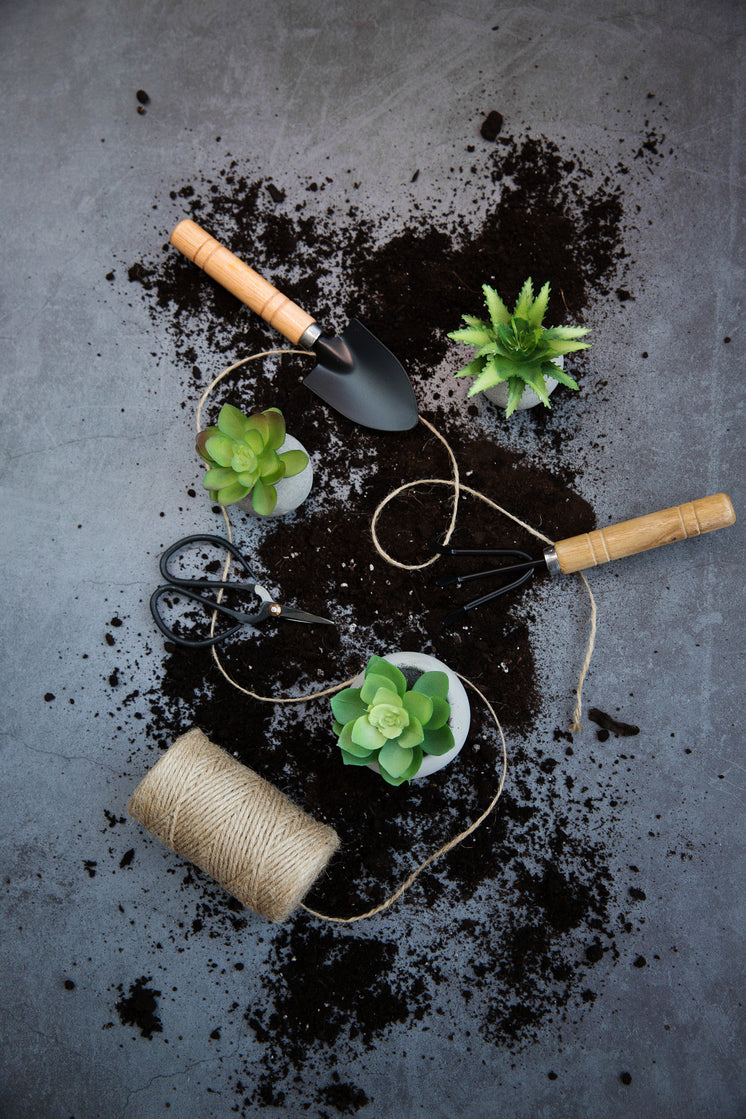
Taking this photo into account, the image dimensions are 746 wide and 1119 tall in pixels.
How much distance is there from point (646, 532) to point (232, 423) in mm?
934

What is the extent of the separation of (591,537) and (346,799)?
0.82 meters

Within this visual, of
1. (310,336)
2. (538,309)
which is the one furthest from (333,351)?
(538,309)

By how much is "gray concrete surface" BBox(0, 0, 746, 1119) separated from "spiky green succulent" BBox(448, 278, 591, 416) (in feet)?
1.10

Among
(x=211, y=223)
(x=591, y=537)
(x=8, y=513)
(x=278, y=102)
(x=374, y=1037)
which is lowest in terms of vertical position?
(x=374, y=1037)

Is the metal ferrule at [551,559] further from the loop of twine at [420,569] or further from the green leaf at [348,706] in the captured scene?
the green leaf at [348,706]

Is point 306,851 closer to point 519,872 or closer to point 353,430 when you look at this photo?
point 519,872

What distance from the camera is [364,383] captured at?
1.51 m

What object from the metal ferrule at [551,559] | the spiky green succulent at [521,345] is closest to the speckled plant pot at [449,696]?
the metal ferrule at [551,559]

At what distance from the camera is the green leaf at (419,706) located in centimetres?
114

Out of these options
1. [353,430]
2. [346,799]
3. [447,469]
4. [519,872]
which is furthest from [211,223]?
[519,872]

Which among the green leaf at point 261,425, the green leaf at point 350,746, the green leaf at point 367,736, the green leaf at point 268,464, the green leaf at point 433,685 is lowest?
the green leaf at point 350,746

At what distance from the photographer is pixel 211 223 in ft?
5.17

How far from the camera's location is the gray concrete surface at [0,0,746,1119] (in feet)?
4.77

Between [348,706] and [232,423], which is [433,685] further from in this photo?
[232,423]
